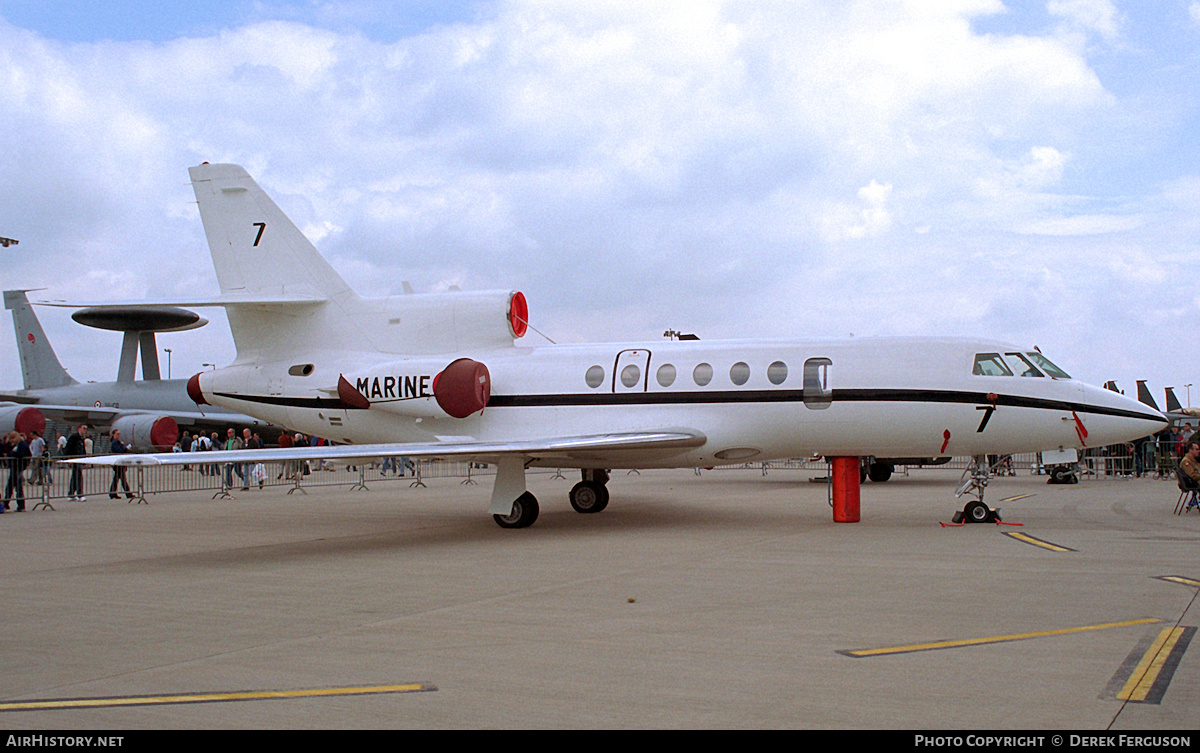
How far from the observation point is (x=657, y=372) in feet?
49.0

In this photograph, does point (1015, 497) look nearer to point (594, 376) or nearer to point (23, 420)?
point (594, 376)

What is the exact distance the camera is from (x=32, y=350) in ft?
154

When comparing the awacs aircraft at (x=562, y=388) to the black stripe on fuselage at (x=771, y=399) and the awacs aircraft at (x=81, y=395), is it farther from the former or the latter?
the awacs aircraft at (x=81, y=395)

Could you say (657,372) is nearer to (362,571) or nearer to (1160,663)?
(362,571)

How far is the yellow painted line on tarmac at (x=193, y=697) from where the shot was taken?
4969 mm

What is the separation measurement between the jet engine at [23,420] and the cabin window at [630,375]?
21.6 meters

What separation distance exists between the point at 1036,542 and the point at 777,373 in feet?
14.4

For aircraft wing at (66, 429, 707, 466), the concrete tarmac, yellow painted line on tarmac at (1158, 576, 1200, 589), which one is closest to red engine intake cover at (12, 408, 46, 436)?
the concrete tarmac

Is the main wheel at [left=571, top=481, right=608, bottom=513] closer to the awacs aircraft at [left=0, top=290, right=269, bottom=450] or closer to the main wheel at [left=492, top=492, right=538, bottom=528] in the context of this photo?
the main wheel at [left=492, top=492, right=538, bottom=528]

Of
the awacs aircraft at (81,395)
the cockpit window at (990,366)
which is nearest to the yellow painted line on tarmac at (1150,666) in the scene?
the cockpit window at (990,366)

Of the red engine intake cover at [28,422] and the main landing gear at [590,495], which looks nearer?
the main landing gear at [590,495]

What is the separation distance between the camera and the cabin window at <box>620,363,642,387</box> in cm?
1502

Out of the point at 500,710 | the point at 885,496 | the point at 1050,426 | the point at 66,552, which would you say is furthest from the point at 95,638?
the point at 885,496

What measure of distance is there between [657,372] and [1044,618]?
8.54m
